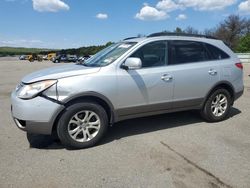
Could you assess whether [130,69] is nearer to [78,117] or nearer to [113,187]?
[78,117]

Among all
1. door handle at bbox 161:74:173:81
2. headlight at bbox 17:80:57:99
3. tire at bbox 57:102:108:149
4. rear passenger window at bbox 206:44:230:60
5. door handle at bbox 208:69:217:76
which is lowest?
tire at bbox 57:102:108:149

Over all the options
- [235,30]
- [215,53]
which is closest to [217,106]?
[215,53]

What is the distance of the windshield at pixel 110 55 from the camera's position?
15.5 ft

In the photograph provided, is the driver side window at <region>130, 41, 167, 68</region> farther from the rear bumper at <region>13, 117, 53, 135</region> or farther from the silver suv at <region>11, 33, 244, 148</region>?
the rear bumper at <region>13, 117, 53, 135</region>

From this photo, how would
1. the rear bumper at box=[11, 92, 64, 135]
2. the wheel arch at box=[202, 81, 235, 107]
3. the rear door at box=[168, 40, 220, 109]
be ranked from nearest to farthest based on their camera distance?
the rear bumper at box=[11, 92, 64, 135] < the rear door at box=[168, 40, 220, 109] < the wheel arch at box=[202, 81, 235, 107]

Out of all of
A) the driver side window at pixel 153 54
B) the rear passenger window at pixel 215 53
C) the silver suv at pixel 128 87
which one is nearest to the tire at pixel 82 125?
the silver suv at pixel 128 87

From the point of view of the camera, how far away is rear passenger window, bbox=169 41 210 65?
5127 millimetres

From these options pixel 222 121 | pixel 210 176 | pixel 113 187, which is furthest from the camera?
pixel 222 121

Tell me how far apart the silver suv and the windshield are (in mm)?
25

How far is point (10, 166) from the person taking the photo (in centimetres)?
369

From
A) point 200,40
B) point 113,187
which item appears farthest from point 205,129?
point 113,187

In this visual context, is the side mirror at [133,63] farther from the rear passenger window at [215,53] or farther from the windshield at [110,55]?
the rear passenger window at [215,53]

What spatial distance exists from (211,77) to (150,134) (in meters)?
1.71

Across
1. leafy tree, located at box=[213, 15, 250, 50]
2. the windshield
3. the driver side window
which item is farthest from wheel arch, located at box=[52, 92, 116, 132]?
leafy tree, located at box=[213, 15, 250, 50]
